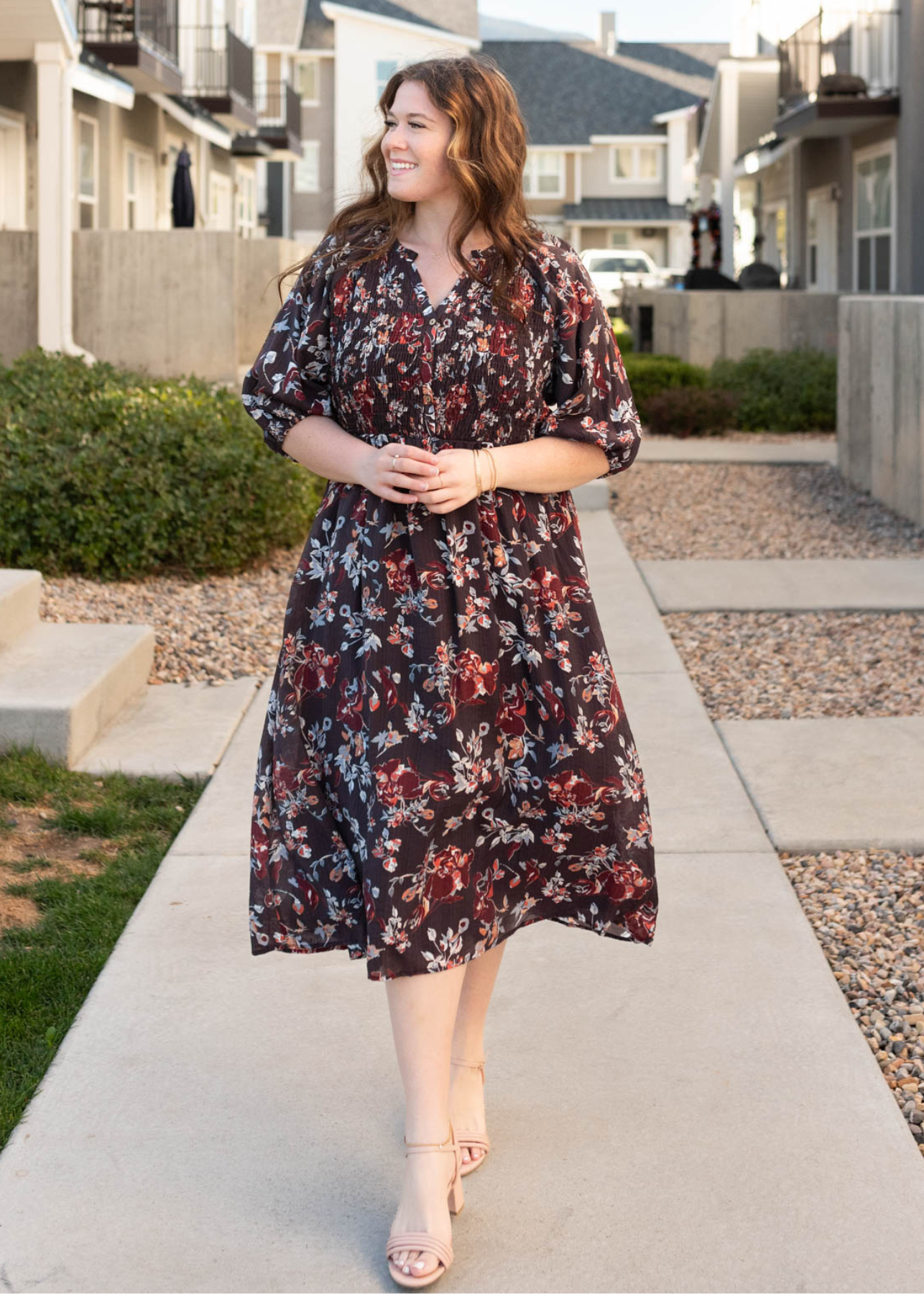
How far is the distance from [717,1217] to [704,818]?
6.72 feet

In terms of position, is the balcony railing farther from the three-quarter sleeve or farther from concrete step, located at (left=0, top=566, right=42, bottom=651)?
the three-quarter sleeve

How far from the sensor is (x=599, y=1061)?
312 cm

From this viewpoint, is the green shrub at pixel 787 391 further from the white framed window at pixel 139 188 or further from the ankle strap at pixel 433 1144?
the ankle strap at pixel 433 1144

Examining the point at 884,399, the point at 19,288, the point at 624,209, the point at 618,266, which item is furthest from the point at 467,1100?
the point at 624,209

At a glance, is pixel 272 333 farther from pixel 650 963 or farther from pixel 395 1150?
pixel 650 963

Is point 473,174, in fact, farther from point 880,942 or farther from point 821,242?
point 821,242

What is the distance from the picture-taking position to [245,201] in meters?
29.5

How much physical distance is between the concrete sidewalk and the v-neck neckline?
1.48 meters

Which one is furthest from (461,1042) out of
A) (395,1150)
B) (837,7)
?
(837,7)

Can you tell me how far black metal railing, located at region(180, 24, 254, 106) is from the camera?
22.2 metres

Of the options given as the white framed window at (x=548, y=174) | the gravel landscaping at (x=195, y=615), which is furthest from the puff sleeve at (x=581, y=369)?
the white framed window at (x=548, y=174)

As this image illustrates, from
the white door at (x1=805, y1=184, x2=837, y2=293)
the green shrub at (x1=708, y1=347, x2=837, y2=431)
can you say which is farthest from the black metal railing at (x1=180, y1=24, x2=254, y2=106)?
the green shrub at (x1=708, y1=347, x2=837, y2=431)

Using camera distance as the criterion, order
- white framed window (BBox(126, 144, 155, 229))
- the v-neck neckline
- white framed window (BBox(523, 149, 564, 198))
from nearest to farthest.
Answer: the v-neck neckline < white framed window (BBox(126, 144, 155, 229)) < white framed window (BBox(523, 149, 564, 198))

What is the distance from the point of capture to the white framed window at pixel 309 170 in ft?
139
